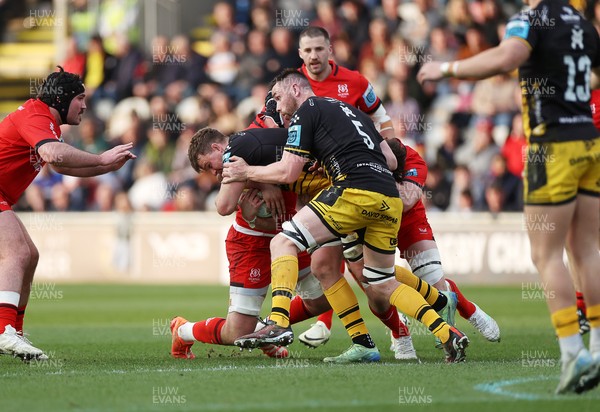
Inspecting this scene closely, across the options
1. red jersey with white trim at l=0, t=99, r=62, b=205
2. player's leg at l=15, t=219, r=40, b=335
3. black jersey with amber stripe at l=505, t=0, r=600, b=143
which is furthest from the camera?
player's leg at l=15, t=219, r=40, b=335

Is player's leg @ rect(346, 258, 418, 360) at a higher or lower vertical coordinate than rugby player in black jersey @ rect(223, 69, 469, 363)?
lower

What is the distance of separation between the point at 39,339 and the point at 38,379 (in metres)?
3.80

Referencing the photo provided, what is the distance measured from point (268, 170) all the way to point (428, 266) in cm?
213

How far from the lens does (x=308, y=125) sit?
7.57 m

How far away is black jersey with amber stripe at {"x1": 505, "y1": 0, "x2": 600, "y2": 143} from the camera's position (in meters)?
6.28

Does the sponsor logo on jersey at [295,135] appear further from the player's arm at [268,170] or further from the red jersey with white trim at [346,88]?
the red jersey with white trim at [346,88]

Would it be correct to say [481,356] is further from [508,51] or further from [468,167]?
[468,167]

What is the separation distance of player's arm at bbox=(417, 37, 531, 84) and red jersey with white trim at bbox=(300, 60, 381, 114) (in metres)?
3.50

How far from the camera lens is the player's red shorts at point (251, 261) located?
346 inches

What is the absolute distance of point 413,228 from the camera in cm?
905

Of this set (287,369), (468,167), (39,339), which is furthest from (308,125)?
(468,167)

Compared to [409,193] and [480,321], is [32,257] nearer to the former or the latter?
[409,193]

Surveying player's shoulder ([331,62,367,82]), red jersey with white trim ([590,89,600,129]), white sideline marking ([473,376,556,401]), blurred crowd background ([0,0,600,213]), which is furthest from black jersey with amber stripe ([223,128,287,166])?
blurred crowd background ([0,0,600,213])

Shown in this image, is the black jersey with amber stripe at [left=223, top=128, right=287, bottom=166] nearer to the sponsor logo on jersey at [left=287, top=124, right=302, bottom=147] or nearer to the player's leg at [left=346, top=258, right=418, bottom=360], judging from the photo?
the sponsor logo on jersey at [left=287, top=124, right=302, bottom=147]
